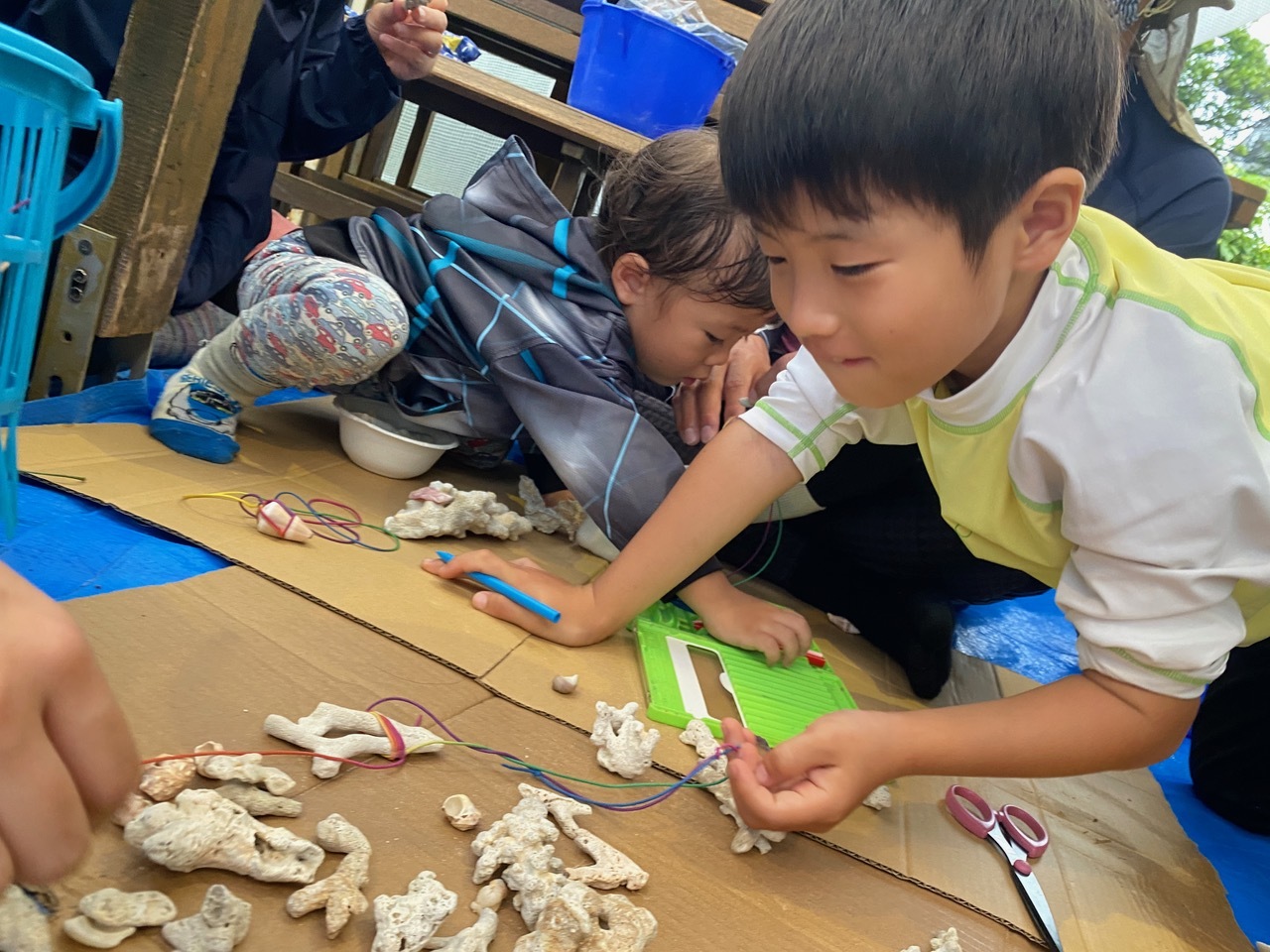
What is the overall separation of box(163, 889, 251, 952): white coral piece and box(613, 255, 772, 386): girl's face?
900 mm

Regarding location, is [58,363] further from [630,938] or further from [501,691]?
[630,938]

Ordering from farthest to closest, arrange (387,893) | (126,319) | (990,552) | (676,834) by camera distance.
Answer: (126,319) < (990,552) < (676,834) < (387,893)

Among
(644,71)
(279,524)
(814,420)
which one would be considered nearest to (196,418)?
(279,524)

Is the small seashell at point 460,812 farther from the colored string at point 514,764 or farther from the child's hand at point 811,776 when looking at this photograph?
the child's hand at point 811,776

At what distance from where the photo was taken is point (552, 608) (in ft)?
2.89

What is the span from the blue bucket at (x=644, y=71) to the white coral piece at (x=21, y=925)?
1600mm

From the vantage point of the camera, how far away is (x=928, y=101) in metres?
0.57

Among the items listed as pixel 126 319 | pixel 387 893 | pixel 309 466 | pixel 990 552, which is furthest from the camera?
pixel 309 466

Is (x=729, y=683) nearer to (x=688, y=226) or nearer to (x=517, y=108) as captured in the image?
(x=688, y=226)

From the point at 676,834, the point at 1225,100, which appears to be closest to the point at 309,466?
the point at 676,834

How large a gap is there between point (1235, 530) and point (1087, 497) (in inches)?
4.1

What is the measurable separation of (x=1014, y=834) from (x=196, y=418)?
38.8 inches

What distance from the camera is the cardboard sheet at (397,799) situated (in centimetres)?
51

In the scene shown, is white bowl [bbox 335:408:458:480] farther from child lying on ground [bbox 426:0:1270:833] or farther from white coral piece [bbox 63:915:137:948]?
white coral piece [bbox 63:915:137:948]
